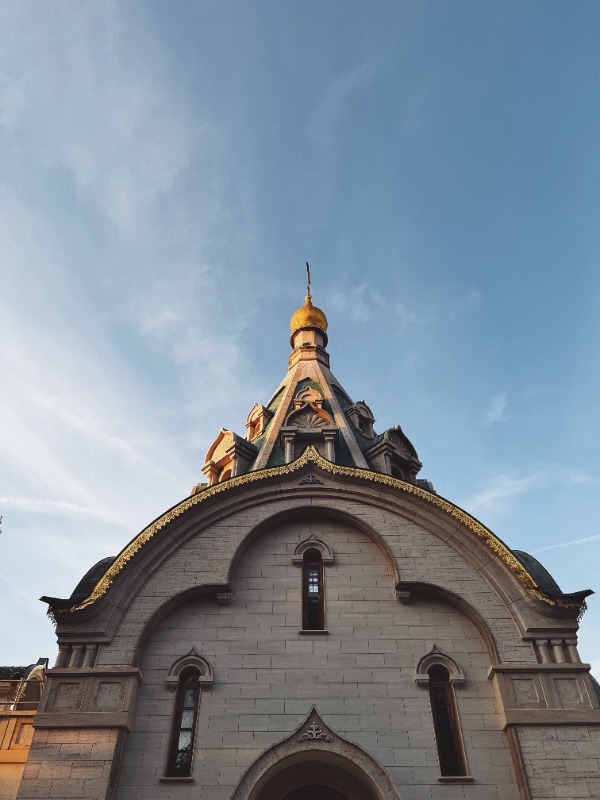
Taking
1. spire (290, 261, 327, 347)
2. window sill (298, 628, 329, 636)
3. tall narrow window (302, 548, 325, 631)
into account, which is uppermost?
spire (290, 261, 327, 347)

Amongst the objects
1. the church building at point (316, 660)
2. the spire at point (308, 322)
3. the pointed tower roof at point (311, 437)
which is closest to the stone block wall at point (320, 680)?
the church building at point (316, 660)

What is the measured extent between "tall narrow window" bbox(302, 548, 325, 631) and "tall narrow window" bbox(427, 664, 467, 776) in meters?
2.62

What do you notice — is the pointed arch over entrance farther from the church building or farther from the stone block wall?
the stone block wall

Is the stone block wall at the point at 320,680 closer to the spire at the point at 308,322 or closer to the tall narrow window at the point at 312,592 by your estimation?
the tall narrow window at the point at 312,592

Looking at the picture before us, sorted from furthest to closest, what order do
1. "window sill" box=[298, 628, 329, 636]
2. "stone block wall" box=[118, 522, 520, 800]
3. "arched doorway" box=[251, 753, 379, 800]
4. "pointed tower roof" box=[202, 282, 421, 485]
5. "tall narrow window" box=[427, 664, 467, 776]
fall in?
"pointed tower roof" box=[202, 282, 421, 485]
"window sill" box=[298, 628, 329, 636]
"arched doorway" box=[251, 753, 379, 800]
"tall narrow window" box=[427, 664, 467, 776]
"stone block wall" box=[118, 522, 520, 800]

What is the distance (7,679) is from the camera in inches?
616

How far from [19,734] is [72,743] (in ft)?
7.93

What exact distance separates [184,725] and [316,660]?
2.96 m

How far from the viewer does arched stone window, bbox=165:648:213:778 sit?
12.5 m

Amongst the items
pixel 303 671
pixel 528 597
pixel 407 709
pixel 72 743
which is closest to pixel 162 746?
pixel 72 743

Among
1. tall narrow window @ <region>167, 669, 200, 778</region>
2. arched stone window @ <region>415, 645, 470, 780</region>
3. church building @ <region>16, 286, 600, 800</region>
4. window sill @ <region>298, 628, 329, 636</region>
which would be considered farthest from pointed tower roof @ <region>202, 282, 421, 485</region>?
tall narrow window @ <region>167, 669, 200, 778</region>

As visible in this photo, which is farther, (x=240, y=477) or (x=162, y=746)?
(x=240, y=477)

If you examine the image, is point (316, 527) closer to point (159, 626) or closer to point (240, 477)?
point (240, 477)

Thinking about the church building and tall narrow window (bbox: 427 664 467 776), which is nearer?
the church building
